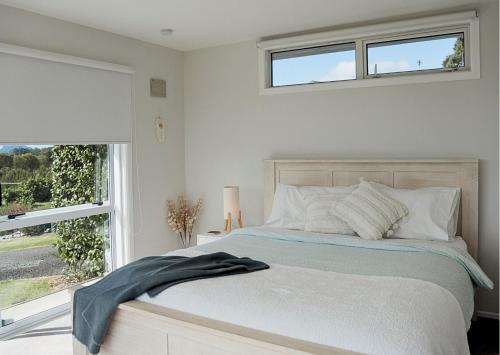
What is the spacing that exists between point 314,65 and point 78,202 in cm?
245

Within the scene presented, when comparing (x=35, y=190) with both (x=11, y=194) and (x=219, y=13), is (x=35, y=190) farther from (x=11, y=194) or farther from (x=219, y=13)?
(x=219, y=13)

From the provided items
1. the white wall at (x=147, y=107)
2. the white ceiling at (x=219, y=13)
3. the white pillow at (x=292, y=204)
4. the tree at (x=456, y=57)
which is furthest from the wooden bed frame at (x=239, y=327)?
the white wall at (x=147, y=107)

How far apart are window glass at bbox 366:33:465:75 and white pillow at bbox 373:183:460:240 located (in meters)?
1.04

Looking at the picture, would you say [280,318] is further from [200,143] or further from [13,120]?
[200,143]

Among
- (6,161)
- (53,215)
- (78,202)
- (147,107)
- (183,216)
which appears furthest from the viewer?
(183,216)

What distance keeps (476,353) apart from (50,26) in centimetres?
384

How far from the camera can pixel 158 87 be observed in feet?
14.7

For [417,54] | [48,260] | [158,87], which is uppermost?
[417,54]

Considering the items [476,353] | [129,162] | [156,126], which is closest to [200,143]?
[156,126]

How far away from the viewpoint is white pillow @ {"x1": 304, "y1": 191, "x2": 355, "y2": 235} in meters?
3.33

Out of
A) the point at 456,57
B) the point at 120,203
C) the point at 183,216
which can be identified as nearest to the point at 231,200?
the point at 183,216

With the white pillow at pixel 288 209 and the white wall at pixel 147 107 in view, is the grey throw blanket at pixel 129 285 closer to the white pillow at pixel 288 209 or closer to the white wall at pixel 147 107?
the white pillow at pixel 288 209

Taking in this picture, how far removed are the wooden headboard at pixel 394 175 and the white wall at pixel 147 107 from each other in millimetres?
1100

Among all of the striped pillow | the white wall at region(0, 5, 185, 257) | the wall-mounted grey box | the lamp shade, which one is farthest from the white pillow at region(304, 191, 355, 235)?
the wall-mounted grey box
